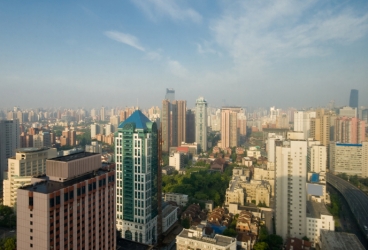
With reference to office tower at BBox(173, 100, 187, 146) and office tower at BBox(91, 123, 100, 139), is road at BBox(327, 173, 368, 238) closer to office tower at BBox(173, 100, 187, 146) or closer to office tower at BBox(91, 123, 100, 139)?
office tower at BBox(173, 100, 187, 146)

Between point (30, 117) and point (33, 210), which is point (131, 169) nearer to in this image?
point (33, 210)

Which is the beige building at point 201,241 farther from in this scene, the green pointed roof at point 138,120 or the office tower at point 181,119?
the office tower at point 181,119

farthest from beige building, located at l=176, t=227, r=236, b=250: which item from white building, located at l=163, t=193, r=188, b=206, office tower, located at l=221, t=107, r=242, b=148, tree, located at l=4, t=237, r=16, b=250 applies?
office tower, located at l=221, t=107, r=242, b=148

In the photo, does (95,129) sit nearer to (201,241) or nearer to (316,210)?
(316,210)

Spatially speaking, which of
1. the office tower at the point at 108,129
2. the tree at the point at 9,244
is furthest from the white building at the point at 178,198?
the office tower at the point at 108,129

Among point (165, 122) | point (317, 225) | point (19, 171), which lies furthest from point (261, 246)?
point (165, 122)
